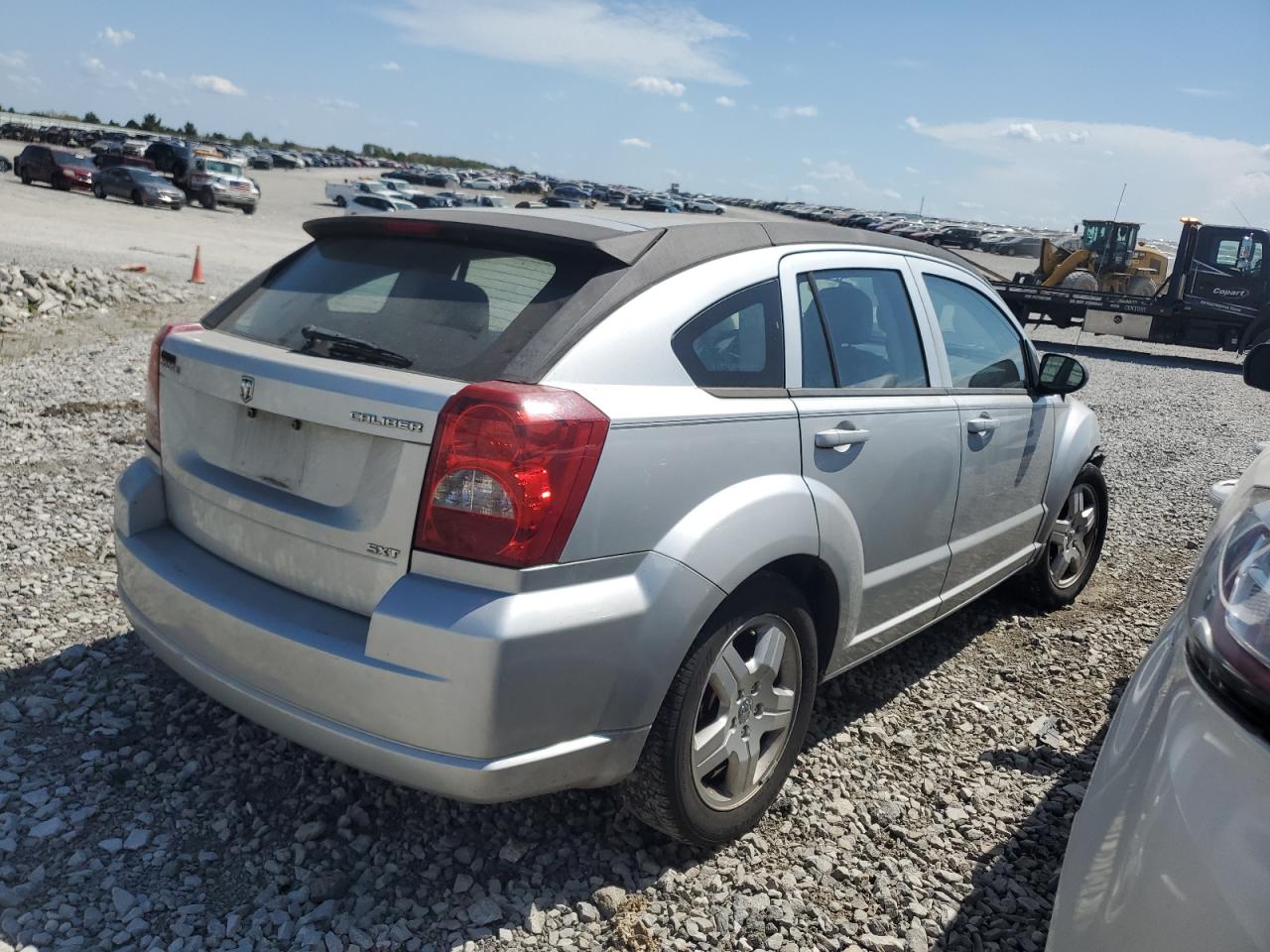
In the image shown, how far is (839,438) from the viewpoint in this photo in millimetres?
3084

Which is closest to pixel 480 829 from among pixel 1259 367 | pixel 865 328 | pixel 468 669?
pixel 468 669

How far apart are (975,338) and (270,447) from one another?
284 centimetres

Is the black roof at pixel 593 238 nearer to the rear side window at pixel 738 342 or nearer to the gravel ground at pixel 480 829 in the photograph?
the rear side window at pixel 738 342

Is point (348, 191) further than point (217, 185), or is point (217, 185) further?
point (348, 191)

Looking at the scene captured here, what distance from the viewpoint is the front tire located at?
270cm

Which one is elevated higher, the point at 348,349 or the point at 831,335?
the point at 831,335

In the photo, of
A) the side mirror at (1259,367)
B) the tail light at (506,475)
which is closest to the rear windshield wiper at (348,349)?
the tail light at (506,475)

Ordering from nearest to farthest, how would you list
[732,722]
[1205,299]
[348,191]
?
[732,722] → [1205,299] → [348,191]

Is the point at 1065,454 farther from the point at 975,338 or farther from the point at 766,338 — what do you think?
the point at 766,338

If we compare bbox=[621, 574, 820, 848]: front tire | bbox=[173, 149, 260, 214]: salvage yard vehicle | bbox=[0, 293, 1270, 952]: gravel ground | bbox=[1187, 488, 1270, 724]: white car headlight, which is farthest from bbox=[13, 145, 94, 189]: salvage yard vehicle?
bbox=[1187, 488, 1270, 724]: white car headlight

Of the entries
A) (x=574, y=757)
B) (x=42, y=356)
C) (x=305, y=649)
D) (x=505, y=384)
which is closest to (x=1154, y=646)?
(x=574, y=757)

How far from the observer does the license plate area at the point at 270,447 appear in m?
2.62

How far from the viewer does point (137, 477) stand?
3.13m

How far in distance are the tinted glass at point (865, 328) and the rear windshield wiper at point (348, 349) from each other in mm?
1240
